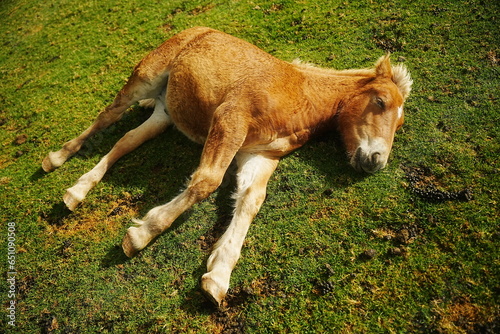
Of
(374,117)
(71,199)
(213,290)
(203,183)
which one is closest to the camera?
(213,290)

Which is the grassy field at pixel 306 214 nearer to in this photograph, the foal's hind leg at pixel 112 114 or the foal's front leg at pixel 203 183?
the foal's hind leg at pixel 112 114

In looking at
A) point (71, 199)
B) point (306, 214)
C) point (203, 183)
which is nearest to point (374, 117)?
point (306, 214)

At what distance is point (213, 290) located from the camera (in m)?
3.34

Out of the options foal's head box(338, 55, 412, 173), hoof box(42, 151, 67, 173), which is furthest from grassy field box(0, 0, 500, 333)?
foal's head box(338, 55, 412, 173)

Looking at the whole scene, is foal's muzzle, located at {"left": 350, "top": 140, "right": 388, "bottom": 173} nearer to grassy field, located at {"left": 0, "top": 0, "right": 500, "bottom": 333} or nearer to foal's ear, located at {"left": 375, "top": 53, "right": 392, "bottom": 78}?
grassy field, located at {"left": 0, "top": 0, "right": 500, "bottom": 333}

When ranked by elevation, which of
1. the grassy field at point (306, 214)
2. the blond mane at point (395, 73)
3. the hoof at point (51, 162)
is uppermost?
the blond mane at point (395, 73)

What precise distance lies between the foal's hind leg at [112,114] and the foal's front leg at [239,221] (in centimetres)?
193

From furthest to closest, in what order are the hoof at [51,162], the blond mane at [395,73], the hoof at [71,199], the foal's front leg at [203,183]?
the hoof at [51,162] < the blond mane at [395,73] < the hoof at [71,199] < the foal's front leg at [203,183]

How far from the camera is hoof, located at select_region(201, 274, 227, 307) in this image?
3326 mm

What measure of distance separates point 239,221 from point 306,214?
866mm

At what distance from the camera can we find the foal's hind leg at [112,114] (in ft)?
16.2

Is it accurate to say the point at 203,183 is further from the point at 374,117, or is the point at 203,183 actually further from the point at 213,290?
the point at 374,117

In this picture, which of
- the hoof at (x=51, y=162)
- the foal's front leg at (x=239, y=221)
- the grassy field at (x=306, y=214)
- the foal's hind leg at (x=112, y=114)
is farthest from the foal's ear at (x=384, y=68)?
the hoof at (x=51, y=162)

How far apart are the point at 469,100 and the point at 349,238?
9.86 feet
